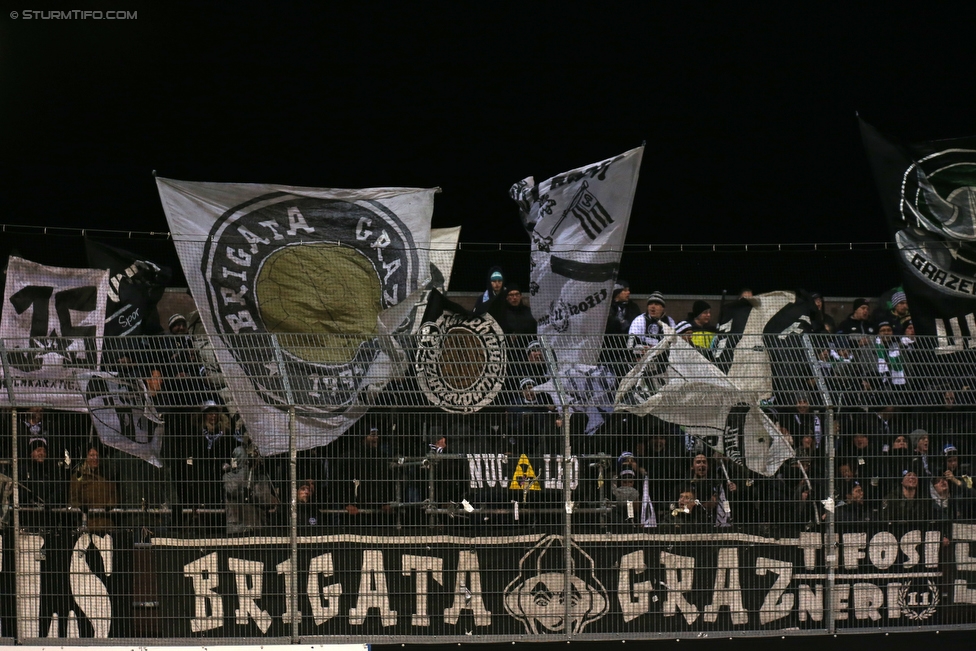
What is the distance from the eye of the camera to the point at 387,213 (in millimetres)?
11375

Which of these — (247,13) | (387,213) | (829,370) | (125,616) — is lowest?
(125,616)

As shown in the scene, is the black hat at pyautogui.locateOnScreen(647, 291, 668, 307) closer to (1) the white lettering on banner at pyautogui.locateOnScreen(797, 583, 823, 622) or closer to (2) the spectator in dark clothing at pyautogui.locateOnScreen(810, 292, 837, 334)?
(2) the spectator in dark clothing at pyautogui.locateOnScreen(810, 292, 837, 334)

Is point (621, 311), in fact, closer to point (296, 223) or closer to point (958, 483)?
point (296, 223)

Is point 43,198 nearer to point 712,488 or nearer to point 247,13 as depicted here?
point 247,13

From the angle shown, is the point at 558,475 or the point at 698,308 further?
the point at 698,308

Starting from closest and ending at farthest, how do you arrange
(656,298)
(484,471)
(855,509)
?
(484,471) < (855,509) < (656,298)

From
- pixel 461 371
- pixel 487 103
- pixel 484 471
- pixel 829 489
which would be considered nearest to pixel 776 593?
pixel 829 489

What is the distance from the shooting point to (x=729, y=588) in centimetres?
764

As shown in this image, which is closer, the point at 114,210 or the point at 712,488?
the point at 712,488

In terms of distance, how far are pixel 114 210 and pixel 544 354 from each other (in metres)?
8.43

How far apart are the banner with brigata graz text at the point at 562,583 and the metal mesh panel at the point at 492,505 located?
0.7 inches

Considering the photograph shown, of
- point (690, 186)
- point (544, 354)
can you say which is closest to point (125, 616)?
point (544, 354)

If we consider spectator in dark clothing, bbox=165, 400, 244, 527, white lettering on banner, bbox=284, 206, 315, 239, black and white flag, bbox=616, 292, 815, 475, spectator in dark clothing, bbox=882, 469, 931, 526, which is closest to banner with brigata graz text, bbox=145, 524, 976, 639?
spectator in dark clothing, bbox=882, 469, 931, 526

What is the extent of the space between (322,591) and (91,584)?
1695mm
